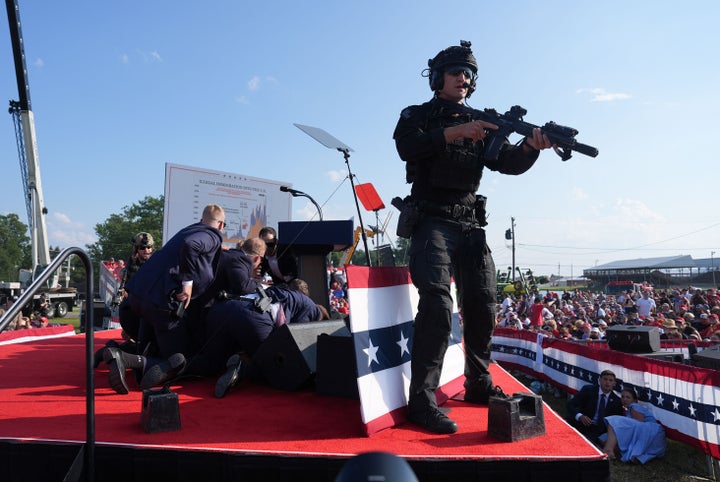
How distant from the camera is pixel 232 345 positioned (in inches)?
182

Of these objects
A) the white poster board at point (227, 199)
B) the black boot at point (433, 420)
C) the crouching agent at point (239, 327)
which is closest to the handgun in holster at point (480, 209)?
the black boot at point (433, 420)

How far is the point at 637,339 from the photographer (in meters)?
8.68

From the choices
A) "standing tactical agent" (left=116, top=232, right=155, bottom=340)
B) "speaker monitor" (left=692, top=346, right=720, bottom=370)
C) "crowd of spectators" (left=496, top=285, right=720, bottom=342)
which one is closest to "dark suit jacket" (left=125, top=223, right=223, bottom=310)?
"standing tactical agent" (left=116, top=232, right=155, bottom=340)

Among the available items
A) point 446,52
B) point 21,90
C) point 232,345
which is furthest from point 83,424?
point 21,90

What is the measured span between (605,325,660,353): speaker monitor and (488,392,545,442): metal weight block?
6918 mm

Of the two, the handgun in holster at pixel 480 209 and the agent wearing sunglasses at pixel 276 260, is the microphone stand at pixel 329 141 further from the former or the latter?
the handgun in holster at pixel 480 209

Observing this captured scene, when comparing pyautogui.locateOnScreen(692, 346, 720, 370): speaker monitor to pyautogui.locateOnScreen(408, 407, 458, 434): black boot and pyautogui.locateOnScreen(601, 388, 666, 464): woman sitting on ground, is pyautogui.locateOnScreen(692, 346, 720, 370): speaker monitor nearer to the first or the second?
pyautogui.locateOnScreen(601, 388, 666, 464): woman sitting on ground

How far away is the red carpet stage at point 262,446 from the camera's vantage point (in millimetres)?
2432

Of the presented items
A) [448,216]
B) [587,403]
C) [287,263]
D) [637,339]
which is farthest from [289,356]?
[637,339]

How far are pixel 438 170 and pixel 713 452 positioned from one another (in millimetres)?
4490

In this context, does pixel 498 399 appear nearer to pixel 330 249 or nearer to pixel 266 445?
pixel 266 445

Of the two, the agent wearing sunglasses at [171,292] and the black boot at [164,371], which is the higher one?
the agent wearing sunglasses at [171,292]

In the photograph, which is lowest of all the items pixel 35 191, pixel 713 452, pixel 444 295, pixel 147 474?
pixel 713 452

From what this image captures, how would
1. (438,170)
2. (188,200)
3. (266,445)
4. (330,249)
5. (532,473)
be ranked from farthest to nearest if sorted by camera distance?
(188,200), (330,249), (438,170), (266,445), (532,473)
